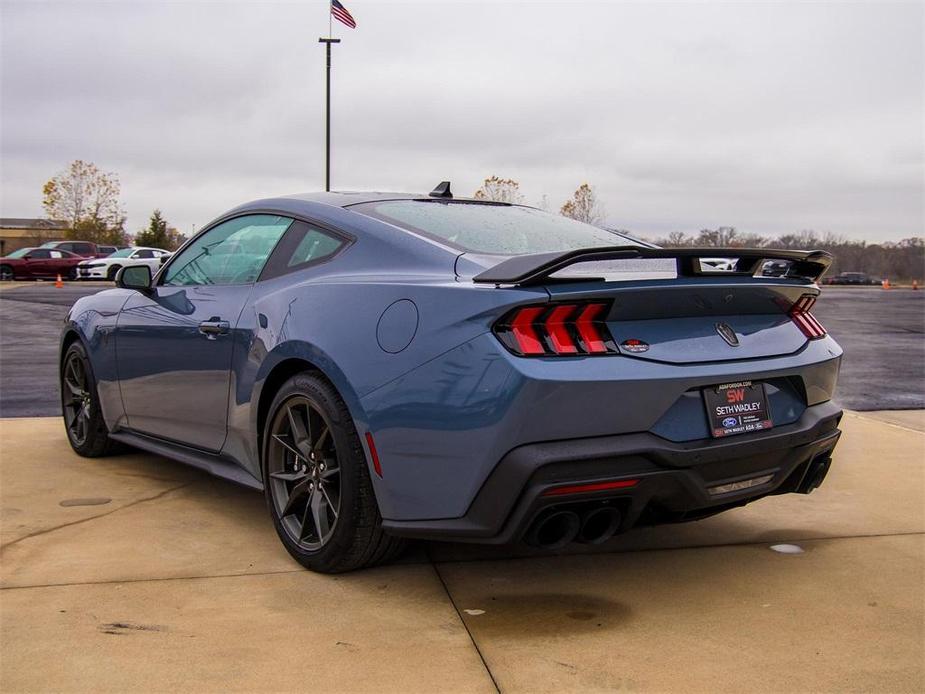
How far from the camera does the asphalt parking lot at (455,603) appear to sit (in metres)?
2.89

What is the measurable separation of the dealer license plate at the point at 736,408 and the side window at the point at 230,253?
2031mm

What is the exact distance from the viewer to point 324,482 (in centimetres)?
370

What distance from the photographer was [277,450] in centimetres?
395

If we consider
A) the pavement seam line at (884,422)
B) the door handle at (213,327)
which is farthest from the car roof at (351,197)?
the pavement seam line at (884,422)

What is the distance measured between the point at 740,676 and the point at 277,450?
6.56 ft

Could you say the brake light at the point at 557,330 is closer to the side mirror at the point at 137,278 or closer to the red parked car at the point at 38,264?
the side mirror at the point at 137,278

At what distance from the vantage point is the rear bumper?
9.80ft

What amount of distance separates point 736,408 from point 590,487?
2.17 ft

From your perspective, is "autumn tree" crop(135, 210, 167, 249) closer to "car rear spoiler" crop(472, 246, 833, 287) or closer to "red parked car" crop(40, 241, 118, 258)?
"red parked car" crop(40, 241, 118, 258)

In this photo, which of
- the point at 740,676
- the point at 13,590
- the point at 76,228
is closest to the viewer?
the point at 740,676

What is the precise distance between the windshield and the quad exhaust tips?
1050mm

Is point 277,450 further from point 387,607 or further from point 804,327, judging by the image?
point 804,327

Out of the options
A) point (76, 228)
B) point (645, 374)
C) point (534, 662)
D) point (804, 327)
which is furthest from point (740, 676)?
point (76, 228)

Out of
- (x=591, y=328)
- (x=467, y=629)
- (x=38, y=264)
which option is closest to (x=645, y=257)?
(x=591, y=328)
